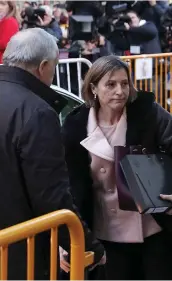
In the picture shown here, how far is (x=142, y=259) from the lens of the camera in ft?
8.36

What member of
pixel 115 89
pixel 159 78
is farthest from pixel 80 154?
pixel 159 78

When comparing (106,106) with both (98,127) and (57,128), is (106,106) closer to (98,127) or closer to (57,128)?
(98,127)

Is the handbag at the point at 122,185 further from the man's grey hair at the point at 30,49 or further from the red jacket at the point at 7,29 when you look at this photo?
the red jacket at the point at 7,29

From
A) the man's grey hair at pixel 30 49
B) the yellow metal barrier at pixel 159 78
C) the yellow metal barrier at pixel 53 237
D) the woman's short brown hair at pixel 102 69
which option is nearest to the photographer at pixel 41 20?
the yellow metal barrier at pixel 159 78

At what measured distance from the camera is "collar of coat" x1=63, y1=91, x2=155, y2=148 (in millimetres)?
2443

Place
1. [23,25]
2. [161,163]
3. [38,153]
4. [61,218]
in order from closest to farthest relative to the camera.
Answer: [61,218]
[38,153]
[161,163]
[23,25]

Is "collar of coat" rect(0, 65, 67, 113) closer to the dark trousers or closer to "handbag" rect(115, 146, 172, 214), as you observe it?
"handbag" rect(115, 146, 172, 214)

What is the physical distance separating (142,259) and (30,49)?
1243mm

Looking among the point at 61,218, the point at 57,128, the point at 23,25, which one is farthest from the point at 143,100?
the point at 23,25

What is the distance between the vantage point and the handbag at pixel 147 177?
2.20 metres

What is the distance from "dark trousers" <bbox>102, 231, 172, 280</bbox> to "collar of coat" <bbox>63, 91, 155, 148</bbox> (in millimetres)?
516

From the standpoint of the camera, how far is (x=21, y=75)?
6.58ft

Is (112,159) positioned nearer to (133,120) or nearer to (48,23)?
(133,120)

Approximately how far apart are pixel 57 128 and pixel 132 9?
6518mm
